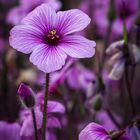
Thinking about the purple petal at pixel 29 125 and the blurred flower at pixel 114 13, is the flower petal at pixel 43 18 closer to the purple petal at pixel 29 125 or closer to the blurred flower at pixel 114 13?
the purple petal at pixel 29 125

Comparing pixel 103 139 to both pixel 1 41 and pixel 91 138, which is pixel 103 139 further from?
pixel 1 41

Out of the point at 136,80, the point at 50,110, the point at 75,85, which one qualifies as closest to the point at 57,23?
the point at 50,110

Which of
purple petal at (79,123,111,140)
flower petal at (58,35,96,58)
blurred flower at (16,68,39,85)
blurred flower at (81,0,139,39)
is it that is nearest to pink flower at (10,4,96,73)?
flower petal at (58,35,96,58)

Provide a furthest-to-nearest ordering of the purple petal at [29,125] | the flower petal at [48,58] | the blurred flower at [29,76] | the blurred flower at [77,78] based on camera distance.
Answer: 1. the blurred flower at [29,76]
2. the blurred flower at [77,78]
3. the purple petal at [29,125]
4. the flower petal at [48,58]

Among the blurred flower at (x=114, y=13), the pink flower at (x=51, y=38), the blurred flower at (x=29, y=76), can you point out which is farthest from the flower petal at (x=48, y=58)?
the blurred flower at (x=29, y=76)

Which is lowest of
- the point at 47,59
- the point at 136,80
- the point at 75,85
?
the point at 136,80

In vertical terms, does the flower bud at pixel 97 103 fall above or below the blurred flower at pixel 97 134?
below
